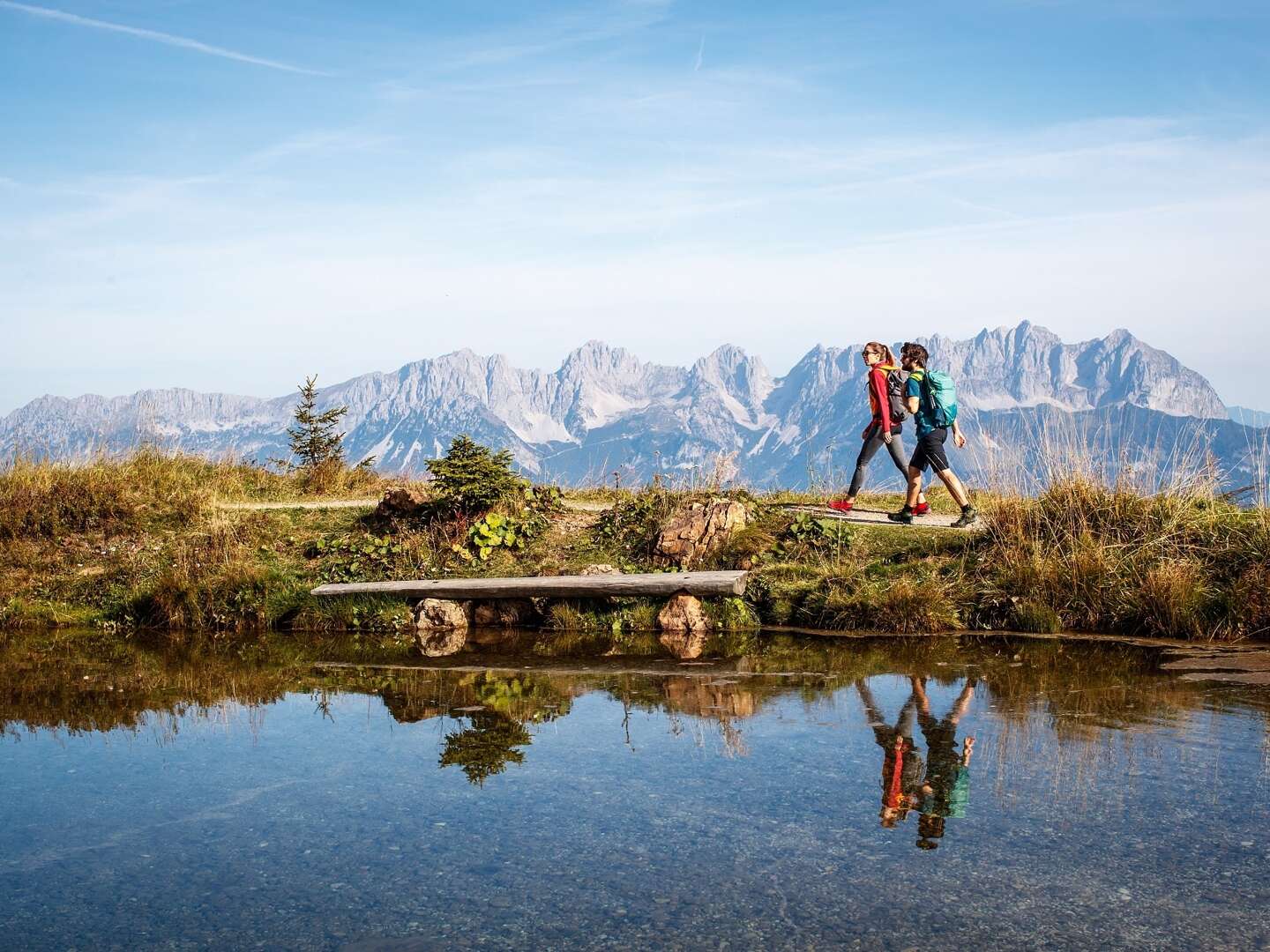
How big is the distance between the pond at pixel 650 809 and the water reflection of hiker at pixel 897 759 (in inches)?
1.0

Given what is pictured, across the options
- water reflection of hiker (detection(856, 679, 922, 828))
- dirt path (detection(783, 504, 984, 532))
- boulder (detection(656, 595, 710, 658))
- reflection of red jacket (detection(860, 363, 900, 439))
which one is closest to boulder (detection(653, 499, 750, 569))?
dirt path (detection(783, 504, 984, 532))

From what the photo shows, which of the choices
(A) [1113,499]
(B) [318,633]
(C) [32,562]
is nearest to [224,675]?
(B) [318,633]

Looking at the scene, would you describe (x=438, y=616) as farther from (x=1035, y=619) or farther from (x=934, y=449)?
(x=1035, y=619)

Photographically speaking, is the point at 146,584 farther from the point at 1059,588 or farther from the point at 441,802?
the point at 1059,588

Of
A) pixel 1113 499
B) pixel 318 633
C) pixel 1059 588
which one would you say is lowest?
pixel 318 633

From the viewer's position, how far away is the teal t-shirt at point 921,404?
46.1ft

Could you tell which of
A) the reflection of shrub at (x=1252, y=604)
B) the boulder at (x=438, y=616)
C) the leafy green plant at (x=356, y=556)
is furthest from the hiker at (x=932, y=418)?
the leafy green plant at (x=356, y=556)

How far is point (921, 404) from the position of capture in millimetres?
14258

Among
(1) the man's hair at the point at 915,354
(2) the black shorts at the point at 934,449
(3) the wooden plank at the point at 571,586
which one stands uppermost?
(1) the man's hair at the point at 915,354

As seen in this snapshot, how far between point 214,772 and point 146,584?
27.3 ft

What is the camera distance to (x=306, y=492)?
68.1 feet

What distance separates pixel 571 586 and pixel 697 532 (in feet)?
7.61

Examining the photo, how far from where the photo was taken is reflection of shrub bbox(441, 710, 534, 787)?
24.5 ft

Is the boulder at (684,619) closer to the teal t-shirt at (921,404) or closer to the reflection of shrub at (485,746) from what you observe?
the teal t-shirt at (921,404)
